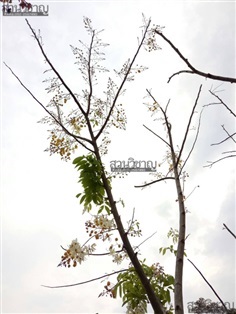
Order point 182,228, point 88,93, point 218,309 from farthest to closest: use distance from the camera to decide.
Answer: point 218,309 → point 88,93 → point 182,228

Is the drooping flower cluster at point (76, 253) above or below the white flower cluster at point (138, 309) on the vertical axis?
above

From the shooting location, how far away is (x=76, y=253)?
8.93ft

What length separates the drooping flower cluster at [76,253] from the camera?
106 inches

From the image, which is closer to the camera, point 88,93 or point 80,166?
point 80,166

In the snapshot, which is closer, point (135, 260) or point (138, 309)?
point (135, 260)

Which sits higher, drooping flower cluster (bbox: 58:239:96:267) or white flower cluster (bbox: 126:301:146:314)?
drooping flower cluster (bbox: 58:239:96:267)

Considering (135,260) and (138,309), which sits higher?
(135,260)

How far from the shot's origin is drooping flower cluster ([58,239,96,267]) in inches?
106

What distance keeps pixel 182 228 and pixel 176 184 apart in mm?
623

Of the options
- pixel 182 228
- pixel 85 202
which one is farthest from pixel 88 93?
pixel 182 228

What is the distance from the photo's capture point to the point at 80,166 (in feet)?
9.68

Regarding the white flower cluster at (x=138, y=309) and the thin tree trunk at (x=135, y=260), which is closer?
the thin tree trunk at (x=135, y=260)

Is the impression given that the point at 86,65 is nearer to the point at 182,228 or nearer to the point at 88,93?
the point at 88,93

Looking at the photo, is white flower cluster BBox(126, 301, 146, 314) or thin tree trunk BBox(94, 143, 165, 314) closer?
thin tree trunk BBox(94, 143, 165, 314)
